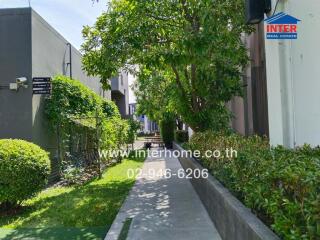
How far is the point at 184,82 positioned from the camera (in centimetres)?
1263

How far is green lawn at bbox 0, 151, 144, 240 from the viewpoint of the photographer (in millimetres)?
6473

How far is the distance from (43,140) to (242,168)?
7.75m

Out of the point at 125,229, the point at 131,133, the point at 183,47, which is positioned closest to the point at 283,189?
the point at 125,229

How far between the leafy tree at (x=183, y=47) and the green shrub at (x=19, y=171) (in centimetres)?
309

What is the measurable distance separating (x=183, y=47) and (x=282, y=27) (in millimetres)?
2718

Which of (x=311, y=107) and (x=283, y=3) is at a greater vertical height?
(x=283, y=3)

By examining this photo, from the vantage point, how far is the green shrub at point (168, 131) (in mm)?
28430

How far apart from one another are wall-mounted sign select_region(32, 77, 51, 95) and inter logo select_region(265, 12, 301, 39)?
727 cm

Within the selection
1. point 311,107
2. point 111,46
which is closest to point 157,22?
point 111,46

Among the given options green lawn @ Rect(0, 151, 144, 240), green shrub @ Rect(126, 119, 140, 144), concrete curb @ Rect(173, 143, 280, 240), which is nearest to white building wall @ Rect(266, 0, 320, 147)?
concrete curb @ Rect(173, 143, 280, 240)

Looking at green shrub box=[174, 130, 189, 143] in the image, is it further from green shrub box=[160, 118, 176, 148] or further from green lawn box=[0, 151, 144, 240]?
green lawn box=[0, 151, 144, 240]

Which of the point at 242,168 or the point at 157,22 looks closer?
the point at 242,168

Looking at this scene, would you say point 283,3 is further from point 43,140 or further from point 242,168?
point 43,140

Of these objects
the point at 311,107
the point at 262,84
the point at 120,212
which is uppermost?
the point at 262,84
